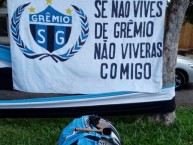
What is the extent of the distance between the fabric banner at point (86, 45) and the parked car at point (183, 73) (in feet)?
15.3

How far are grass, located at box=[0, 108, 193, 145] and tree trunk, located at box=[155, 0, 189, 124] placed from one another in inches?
5.2

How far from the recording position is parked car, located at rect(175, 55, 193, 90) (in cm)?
991

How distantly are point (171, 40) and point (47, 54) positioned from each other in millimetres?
1560

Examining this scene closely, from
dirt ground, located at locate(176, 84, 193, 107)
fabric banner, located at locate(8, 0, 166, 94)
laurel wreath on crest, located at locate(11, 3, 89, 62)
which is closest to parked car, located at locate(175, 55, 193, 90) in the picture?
dirt ground, located at locate(176, 84, 193, 107)

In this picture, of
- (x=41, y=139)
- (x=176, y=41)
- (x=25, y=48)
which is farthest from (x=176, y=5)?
(x=41, y=139)

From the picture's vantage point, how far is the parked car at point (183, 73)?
32.5 feet

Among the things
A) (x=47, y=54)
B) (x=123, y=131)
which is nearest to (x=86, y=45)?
(x=47, y=54)

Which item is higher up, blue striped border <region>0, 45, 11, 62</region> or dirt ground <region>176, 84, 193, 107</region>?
blue striped border <region>0, 45, 11, 62</region>

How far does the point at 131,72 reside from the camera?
5.34 meters

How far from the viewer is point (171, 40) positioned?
5547 millimetres

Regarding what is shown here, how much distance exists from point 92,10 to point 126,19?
413 millimetres

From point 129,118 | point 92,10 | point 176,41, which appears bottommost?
point 129,118

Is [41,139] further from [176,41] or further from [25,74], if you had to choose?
[176,41]

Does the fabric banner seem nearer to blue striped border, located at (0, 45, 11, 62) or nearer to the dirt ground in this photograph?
blue striped border, located at (0, 45, 11, 62)
